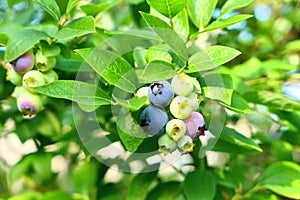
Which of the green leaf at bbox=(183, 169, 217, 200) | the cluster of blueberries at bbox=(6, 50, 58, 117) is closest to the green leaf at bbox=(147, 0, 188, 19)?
the cluster of blueberries at bbox=(6, 50, 58, 117)

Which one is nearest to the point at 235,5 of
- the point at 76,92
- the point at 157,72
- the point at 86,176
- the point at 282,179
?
the point at 157,72

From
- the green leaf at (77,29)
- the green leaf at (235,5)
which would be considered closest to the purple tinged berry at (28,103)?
the green leaf at (77,29)

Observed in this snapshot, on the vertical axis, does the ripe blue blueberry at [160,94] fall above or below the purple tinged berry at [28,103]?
above

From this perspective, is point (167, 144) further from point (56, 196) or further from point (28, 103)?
point (56, 196)

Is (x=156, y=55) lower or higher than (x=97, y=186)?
higher

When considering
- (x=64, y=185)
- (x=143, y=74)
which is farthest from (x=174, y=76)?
(x=64, y=185)

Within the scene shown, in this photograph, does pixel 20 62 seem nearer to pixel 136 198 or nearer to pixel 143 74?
pixel 143 74

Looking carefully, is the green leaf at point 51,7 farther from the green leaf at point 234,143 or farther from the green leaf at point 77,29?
the green leaf at point 234,143
